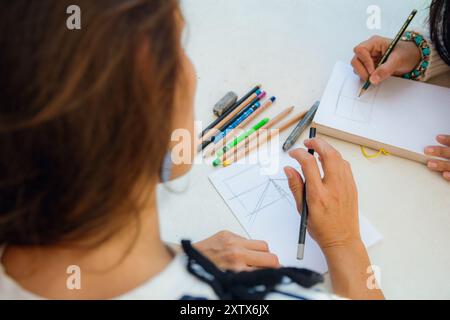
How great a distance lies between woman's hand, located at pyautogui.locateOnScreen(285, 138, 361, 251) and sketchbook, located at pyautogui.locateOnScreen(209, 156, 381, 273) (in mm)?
26

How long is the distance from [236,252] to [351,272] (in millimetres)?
185

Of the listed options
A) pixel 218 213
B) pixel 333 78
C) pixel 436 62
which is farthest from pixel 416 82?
pixel 218 213

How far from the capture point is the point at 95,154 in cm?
40

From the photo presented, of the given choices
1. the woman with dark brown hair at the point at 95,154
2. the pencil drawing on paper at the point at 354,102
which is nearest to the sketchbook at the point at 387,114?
the pencil drawing on paper at the point at 354,102

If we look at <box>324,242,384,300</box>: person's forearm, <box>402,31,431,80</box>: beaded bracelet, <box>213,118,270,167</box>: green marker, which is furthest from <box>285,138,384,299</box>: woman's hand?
<box>402,31,431,80</box>: beaded bracelet

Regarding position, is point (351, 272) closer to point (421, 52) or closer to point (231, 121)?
point (231, 121)

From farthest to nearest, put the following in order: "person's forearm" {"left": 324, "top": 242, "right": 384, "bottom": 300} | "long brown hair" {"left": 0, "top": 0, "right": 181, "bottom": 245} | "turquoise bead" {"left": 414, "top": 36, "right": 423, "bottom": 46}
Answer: "turquoise bead" {"left": 414, "top": 36, "right": 423, "bottom": 46}, "person's forearm" {"left": 324, "top": 242, "right": 384, "bottom": 300}, "long brown hair" {"left": 0, "top": 0, "right": 181, "bottom": 245}

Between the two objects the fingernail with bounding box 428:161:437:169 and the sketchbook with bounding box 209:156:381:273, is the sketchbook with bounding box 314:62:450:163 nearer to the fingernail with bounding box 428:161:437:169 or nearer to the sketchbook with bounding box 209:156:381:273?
the fingernail with bounding box 428:161:437:169

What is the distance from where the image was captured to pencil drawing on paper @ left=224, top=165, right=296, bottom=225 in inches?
29.9

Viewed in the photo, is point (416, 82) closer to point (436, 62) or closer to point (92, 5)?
point (436, 62)

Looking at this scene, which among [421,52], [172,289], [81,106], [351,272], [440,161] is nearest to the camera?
[81,106]

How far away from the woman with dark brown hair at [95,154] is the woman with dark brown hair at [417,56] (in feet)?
1.46

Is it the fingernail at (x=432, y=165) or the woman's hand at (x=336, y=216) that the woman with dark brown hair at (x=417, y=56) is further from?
the woman's hand at (x=336, y=216)

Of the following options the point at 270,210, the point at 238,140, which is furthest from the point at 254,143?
the point at 270,210
